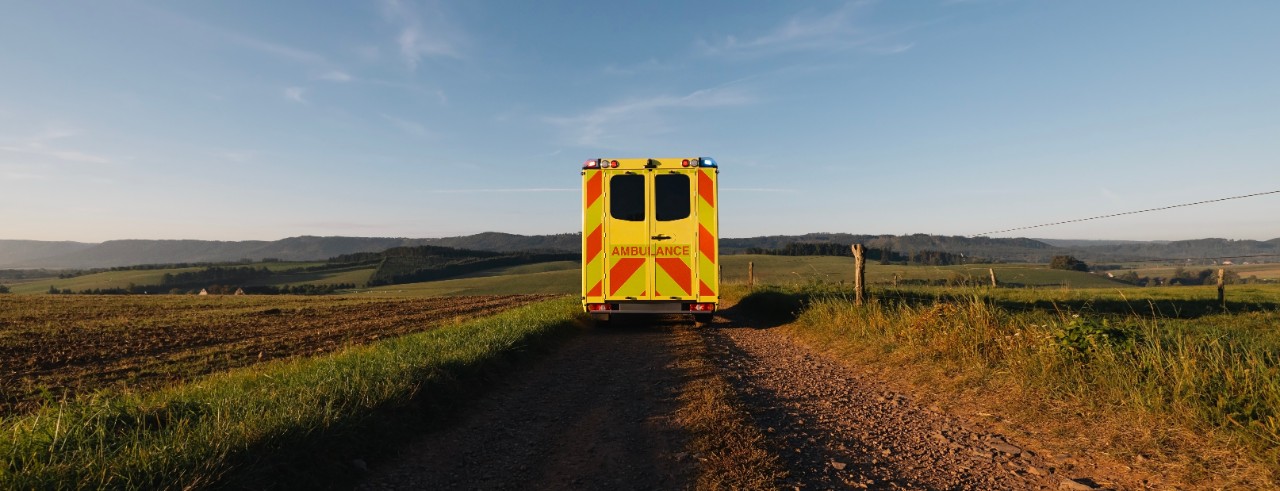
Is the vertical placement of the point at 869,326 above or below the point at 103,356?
above

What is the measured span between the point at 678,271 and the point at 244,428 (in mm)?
8605

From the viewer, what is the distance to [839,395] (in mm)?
6027

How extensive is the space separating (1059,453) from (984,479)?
0.85 m

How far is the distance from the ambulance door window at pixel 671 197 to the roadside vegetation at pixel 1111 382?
4.19 m

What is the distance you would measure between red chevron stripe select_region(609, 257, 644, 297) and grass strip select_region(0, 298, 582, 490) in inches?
207

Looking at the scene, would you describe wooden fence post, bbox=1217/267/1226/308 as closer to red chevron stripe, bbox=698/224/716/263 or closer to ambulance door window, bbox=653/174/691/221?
red chevron stripe, bbox=698/224/716/263

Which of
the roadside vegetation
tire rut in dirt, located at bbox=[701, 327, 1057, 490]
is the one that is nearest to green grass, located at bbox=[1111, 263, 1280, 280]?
the roadside vegetation

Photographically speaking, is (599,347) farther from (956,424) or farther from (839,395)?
(956,424)

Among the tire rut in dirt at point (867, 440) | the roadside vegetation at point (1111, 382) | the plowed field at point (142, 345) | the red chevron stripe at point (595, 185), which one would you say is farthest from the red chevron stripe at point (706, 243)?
the plowed field at point (142, 345)

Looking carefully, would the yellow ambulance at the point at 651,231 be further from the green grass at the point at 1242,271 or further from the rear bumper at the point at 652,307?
the green grass at the point at 1242,271

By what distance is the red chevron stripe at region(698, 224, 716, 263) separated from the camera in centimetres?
1161

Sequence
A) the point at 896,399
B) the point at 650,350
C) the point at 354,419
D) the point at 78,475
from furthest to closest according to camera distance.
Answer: the point at 650,350
the point at 896,399
the point at 354,419
the point at 78,475

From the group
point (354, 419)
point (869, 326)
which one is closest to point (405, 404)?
point (354, 419)

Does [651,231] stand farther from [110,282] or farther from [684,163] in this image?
[110,282]
